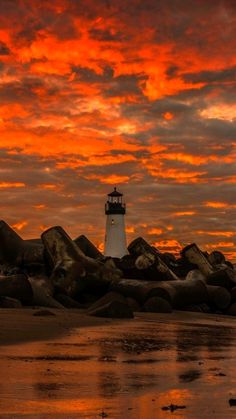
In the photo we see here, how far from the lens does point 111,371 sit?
209 inches

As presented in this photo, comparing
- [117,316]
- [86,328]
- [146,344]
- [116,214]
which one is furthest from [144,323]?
[116,214]

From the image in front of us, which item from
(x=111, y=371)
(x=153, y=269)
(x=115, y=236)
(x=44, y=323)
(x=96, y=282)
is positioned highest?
(x=115, y=236)

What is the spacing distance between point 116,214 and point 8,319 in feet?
128

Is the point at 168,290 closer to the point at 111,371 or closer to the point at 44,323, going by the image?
the point at 44,323

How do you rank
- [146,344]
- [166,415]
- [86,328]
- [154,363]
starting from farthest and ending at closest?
[86,328] → [146,344] → [154,363] → [166,415]

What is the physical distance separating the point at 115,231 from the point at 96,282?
32588 millimetres

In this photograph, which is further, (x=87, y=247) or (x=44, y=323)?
(x=87, y=247)

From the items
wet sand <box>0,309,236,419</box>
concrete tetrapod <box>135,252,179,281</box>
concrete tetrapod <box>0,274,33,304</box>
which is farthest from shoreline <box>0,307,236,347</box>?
concrete tetrapod <box>135,252,179,281</box>

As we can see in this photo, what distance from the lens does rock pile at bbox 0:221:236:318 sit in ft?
42.2

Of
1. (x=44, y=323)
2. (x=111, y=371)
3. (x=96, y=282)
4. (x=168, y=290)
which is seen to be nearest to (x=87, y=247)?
(x=96, y=282)

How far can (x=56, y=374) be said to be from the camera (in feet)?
16.5

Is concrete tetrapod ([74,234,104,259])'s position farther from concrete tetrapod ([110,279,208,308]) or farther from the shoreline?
the shoreline

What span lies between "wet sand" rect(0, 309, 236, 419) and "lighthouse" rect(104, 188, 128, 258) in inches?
1490

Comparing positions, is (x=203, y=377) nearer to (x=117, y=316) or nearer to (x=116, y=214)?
(x=117, y=316)
